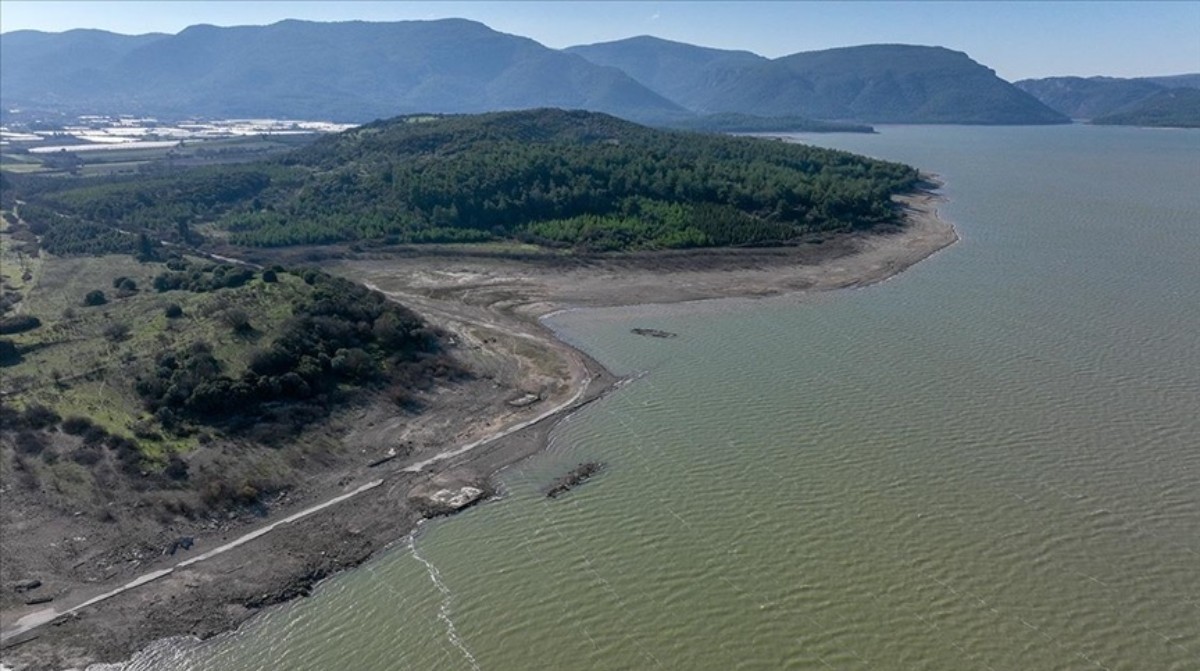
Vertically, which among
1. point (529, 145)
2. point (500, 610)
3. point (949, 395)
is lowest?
point (500, 610)

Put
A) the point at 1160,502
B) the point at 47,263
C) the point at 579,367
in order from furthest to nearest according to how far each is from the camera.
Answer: the point at 47,263
the point at 579,367
the point at 1160,502

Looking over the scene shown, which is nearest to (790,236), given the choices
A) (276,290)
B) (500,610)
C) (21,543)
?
(276,290)

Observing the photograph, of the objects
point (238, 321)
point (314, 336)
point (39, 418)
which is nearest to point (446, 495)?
point (314, 336)

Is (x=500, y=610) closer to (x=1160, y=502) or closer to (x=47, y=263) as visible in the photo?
(x=1160, y=502)

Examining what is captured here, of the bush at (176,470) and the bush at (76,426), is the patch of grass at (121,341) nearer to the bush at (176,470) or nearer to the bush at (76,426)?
the bush at (76,426)

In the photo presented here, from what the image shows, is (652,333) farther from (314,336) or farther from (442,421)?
(314,336)

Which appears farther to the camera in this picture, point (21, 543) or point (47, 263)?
point (47, 263)

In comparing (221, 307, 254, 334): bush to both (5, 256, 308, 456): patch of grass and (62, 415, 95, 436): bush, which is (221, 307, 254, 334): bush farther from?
(62, 415, 95, 436): bush

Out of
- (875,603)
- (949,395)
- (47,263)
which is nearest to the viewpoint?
(875,603)

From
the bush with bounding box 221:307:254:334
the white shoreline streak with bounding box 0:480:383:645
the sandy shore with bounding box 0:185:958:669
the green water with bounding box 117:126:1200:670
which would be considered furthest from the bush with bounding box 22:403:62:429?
the green water with bounding box 117:126:1200:670
